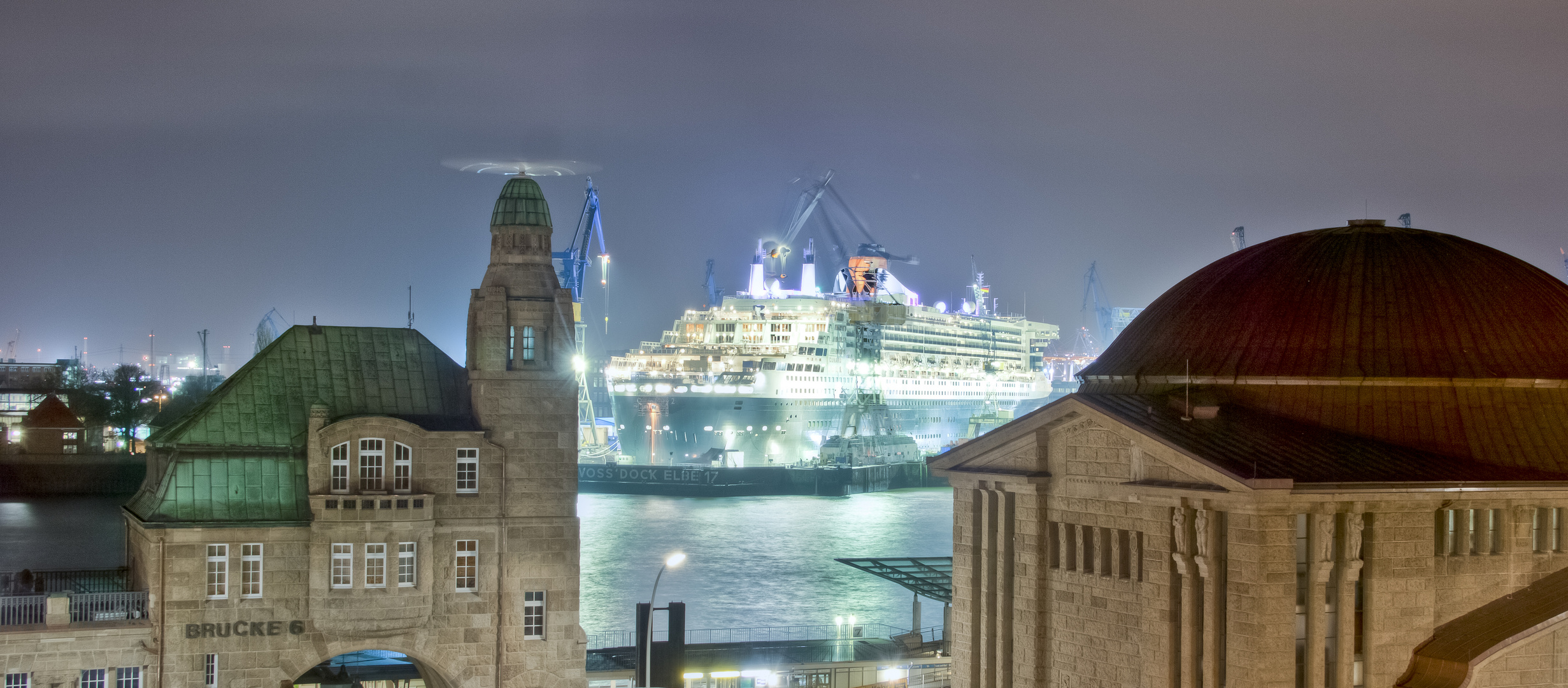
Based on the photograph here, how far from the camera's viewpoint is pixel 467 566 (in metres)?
29.4

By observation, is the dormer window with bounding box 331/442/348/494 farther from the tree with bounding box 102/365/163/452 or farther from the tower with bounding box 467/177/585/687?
the tree with bounding box 102/365/163/452

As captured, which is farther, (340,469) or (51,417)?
(51,417)

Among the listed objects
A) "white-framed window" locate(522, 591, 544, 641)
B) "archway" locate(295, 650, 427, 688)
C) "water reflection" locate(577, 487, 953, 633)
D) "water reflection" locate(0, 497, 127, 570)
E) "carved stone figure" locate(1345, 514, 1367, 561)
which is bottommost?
"water reflection" locate(577, 487, 953, 633)

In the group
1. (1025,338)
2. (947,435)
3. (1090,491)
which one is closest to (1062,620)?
(1090,491)

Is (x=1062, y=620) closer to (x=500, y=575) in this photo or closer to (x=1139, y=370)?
(x=1139, y=370)

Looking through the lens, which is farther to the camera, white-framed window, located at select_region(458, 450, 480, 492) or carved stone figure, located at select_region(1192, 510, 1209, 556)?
white-framed window, located at select_region(458, 450, 480, 492)

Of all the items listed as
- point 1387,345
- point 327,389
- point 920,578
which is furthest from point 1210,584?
point 920,578

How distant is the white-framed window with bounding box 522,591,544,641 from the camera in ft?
97.6

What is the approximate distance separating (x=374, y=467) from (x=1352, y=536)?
19374 mm

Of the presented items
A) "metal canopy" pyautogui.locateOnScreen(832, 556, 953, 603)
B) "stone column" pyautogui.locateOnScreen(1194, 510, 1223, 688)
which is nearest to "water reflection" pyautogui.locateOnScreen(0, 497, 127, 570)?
"metal canopy" pyautogui.locateOnScreen(832, 556, 953, 603)

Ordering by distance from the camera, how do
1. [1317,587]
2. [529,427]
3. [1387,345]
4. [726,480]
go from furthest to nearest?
1. [726,480]
2. [529,427]
3. [1387,345]
4. [1317,587]

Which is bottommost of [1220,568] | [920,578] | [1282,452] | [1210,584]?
[920,578]

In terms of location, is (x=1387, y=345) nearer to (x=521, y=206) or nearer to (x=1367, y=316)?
(x=1367, y=316)

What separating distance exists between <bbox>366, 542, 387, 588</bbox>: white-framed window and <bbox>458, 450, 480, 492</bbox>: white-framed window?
6.90 feet
